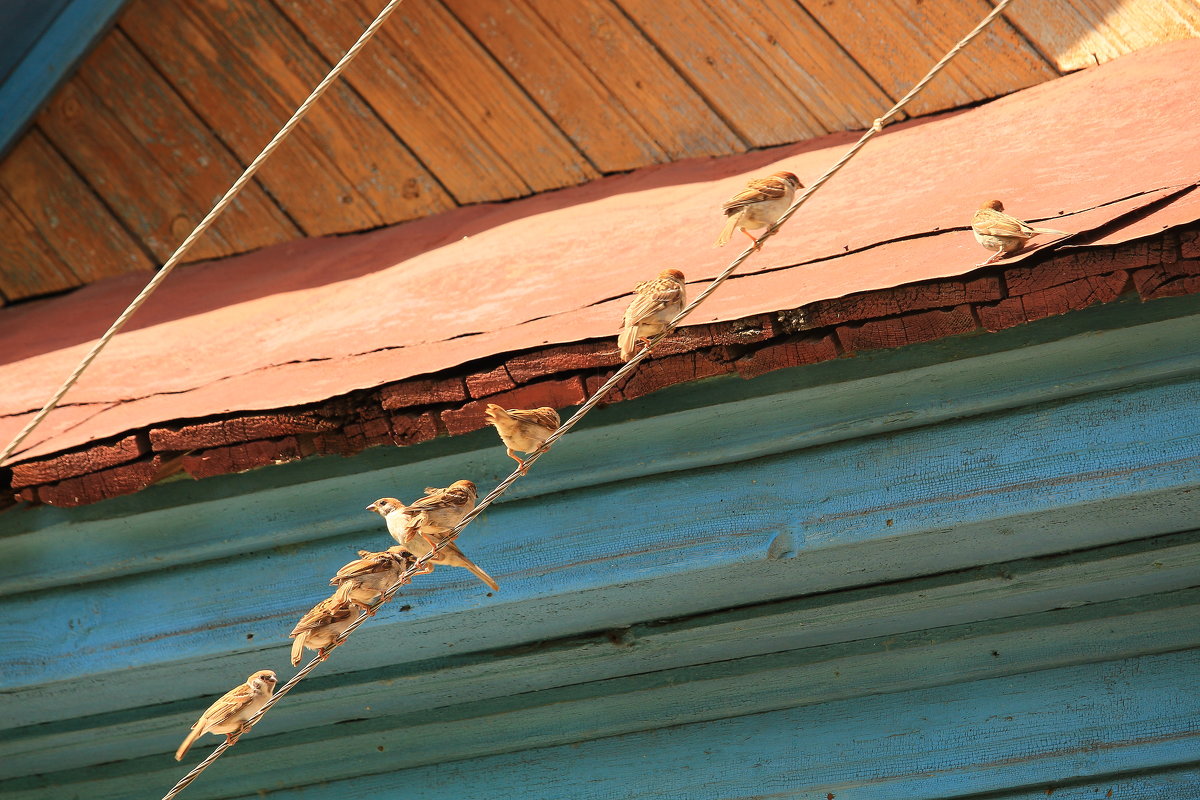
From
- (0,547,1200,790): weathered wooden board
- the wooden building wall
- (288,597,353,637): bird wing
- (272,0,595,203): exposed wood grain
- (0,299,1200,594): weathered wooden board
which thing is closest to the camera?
(288,597,353,637): bird wing

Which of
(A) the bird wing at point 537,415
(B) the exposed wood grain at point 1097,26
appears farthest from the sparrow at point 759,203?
(B) the exposed wood grain at point 1097,26

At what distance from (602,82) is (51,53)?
2396mm

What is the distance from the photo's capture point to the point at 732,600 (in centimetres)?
336

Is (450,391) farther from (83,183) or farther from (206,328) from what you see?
(83,183)

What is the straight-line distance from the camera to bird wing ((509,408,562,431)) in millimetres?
2764

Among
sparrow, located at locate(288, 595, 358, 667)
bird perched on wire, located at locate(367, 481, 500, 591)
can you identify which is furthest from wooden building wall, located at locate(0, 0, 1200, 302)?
sparrow, located at locate(288, 595, 358, 667)

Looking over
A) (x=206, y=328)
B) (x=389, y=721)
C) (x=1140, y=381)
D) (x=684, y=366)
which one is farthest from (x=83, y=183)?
(x=1140, y=381)

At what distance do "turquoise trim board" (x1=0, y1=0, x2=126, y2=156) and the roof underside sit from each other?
1.12m

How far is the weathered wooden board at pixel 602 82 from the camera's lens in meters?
4.50

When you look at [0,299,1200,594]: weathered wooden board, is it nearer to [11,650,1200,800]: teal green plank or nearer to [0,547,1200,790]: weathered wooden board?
[0,547,1200,790]: weathered wooden board

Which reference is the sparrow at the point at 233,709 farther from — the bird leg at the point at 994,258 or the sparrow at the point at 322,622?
the bird leg at the point at 994,258

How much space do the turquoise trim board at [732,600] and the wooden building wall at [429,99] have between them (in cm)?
174

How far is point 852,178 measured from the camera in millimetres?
3551

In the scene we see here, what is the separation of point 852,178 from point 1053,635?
5.51 feet
